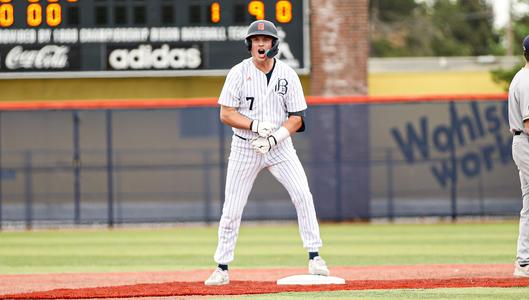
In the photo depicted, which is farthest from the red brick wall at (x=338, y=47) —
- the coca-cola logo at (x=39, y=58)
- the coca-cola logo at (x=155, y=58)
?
the coca-cola logo at (x=39, y=58)

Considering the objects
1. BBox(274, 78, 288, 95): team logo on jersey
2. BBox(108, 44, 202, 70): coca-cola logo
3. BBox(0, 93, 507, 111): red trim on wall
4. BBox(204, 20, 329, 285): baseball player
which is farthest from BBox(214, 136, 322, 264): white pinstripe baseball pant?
BBox(0, 93, 507, 111): red trim on wall

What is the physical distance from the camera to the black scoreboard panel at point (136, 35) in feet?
58.0

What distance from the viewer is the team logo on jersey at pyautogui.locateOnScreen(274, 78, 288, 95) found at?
26.9ft

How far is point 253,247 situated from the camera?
13703mm

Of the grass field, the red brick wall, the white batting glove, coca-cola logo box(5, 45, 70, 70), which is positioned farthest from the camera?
the red brick wall

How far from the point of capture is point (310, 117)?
60.0 ft

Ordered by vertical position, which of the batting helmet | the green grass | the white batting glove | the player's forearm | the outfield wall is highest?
the batting helmet

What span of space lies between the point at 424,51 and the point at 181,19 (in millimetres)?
37043

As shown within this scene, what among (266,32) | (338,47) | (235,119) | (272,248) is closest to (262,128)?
(235,119)

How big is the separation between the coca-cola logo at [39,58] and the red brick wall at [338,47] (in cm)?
403

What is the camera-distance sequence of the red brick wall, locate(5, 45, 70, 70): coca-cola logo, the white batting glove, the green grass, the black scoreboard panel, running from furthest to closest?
the red brick wall → locate(5, 45, 70, 70): coca-cola logo → the black scoreboard panel → the green grass → the white batting glove

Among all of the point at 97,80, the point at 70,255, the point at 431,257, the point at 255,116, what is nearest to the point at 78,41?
the point at 97,80

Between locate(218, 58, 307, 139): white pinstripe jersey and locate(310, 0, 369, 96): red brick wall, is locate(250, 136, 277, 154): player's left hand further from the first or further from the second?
locate(310, 0, 369, 96): red brick wall

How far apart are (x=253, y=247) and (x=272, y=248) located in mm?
304
